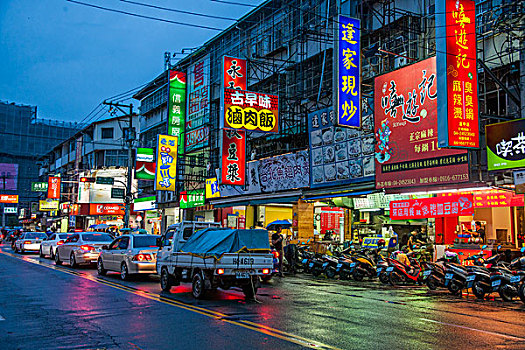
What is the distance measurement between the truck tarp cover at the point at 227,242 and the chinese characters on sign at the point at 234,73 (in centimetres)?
1784

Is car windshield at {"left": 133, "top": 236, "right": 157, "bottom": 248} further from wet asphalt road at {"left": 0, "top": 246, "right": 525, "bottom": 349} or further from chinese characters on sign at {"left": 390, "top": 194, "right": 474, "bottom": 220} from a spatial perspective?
chinese characters on sign at {"left": 390, "top": 194, "right": 474, "bottom": 220}

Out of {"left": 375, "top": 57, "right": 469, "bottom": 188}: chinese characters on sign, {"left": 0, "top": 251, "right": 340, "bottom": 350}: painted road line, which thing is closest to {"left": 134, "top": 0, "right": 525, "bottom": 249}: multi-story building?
Answer: {"left": 375, "top": 57, "right": 469, "bottom": 188}: chinese characters on sign

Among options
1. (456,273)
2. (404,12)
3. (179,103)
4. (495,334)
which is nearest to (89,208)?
(179,103)

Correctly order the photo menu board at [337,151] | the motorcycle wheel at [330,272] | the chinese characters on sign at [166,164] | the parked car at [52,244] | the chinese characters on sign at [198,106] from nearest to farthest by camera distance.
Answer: the motorcycle wheel at [330,272] < the photo menu board at [337,151] < the parked car at [52,244] < the chinese characters on sign at [166,164] < the chinese characters on sign at [198,106]

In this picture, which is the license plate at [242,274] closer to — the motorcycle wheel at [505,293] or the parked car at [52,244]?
the motorcycle wheel at [505,293]

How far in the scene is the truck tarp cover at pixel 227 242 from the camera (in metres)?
12.8

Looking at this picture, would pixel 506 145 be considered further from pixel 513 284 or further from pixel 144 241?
pixel 144 241

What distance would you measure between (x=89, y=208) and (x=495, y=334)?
6303 centimetres

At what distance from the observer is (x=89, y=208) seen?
6600cm

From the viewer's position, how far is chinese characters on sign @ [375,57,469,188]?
18953 millimetres

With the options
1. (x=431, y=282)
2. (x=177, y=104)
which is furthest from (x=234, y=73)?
(x=431, y=282)

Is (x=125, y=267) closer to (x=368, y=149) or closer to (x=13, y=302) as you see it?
(x=13, y=302)

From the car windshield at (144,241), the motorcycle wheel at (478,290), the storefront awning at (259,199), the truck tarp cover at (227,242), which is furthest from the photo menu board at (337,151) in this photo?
the truck tarp cover at (227,242)

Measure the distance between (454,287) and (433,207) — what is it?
5520 millimetres
